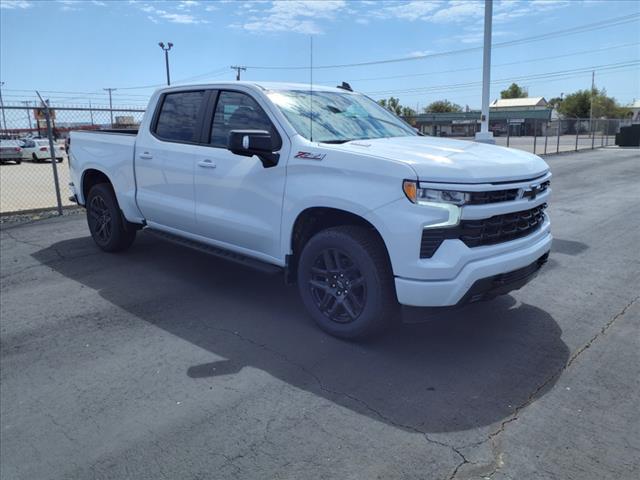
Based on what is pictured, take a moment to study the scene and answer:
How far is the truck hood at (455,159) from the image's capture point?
3514 mm

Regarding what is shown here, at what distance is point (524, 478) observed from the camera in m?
2.58

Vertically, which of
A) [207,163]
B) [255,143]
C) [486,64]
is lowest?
[207,163]

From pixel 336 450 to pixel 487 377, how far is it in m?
1.27

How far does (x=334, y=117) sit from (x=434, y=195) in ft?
5.31

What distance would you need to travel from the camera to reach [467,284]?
11.5ft

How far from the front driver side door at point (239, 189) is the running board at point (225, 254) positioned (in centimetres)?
7

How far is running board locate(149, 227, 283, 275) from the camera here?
462 centimetres

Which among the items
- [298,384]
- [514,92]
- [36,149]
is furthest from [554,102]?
[298,384]

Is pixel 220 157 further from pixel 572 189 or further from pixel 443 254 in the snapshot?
pixel 572 189

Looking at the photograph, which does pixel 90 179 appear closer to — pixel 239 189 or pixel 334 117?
pixel 239 189

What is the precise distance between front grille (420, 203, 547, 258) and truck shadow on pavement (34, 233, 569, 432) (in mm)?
496

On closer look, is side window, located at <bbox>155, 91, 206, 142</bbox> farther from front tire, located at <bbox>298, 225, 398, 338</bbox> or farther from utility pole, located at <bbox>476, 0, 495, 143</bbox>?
utility pole, located at <bbox>476, 0, 495, 143</bbox>

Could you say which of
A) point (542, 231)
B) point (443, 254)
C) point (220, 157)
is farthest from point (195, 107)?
point (542, 231)

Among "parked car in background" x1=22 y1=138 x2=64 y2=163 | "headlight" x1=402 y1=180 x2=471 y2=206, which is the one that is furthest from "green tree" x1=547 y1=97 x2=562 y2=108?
"headlight" x1=402 y1=180 x2=471 y2=206
